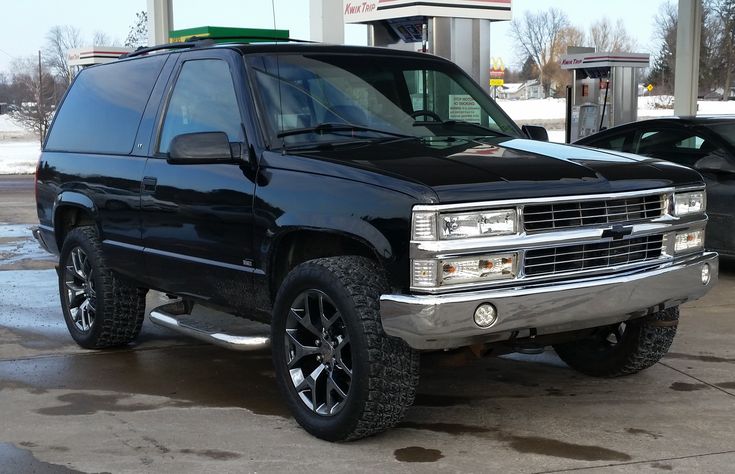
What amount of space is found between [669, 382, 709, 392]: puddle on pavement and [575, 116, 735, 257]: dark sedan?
3501 mm

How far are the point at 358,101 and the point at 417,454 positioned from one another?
196 centimetres

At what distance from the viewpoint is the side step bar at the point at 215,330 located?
5012 mm

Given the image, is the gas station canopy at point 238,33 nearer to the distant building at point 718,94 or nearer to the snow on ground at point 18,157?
the distant building at point 718,94

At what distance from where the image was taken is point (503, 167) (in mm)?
4551

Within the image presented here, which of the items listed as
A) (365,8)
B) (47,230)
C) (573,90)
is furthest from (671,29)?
(47,230)

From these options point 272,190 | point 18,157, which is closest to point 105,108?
point 272,190

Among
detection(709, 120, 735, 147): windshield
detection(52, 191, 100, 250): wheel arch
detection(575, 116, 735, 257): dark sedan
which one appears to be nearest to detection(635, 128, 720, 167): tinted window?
detection(575, 116, 735, 257): dark sedan

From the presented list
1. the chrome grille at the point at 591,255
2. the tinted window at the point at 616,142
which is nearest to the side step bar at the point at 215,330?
the chrome grille at the point at 591,255

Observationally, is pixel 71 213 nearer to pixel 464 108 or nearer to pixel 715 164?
pixel 464 108

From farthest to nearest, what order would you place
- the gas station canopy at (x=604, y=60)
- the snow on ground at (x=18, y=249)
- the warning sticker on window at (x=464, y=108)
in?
the gas station canopy at (x=604, y=60) → the snow on ground at (x=18, y=249) → the warning sticker on window at (x=464, y=108)

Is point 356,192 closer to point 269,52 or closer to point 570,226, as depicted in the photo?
point 570,226

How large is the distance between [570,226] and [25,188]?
A: 20.3 meters

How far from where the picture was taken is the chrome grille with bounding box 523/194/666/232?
173 inches

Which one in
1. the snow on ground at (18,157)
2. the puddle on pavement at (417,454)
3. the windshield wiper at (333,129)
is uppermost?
the windshield wiper at (333,129)
